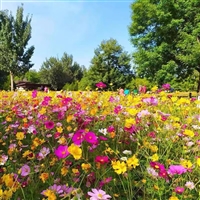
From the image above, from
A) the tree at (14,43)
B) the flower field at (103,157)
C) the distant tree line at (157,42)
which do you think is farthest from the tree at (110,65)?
the flower field at (103,157)

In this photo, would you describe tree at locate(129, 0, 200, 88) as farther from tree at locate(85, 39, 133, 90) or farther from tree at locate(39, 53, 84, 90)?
tree at locate(39, 53, 84, 90)

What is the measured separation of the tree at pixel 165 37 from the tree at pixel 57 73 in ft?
55.0

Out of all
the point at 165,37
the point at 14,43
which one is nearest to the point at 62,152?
the point at 165,37

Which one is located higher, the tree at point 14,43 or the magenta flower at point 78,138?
the tree at point 14,43

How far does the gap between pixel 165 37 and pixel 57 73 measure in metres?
19.2

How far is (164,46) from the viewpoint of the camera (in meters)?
16.2

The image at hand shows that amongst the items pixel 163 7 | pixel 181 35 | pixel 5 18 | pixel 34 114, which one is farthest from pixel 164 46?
pixel 34 114

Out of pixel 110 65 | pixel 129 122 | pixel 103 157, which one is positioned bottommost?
pixel 103 157

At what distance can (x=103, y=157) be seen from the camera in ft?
3.76

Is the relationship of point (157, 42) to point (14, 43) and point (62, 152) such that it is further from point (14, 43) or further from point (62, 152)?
point (62, 152)

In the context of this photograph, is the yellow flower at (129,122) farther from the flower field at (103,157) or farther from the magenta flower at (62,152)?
the magenta flower at (62,152)

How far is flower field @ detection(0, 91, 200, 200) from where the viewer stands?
44.3 inches

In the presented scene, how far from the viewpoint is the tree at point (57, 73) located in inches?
1312

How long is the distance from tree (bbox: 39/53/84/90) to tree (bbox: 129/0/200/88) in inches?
660
